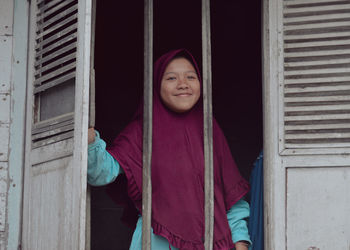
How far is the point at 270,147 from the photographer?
174 inches

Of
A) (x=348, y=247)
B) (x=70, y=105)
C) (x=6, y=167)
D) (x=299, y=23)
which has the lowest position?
(x=348, y=247)

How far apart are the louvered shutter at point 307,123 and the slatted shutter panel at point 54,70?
3.68 ft

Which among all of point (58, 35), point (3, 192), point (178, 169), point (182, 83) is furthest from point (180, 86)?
point (3, 192)

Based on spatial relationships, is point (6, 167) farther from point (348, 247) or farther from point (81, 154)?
point (348, 247)

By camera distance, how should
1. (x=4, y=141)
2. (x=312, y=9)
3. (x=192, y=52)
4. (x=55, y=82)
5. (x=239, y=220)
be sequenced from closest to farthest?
(x=55, y=82)
(x=312, y=9)
(x=4, y=141)
(x=239, y=220)
(x=192, y=52)

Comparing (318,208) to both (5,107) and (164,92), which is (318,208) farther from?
(5,107)

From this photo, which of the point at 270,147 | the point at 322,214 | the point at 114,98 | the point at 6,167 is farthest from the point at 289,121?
the point at 114,98

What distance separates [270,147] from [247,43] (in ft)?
6.71

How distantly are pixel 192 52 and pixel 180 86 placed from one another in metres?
1.34

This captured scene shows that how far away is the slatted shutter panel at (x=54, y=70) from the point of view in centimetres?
433

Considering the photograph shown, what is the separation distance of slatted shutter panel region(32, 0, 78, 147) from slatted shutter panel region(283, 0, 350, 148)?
4.04ft

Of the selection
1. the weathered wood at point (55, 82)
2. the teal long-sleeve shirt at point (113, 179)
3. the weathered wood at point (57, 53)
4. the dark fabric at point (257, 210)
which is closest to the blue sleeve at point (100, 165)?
the teal long-sleeve shirt at point (113, 179)

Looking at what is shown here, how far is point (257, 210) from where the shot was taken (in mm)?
4773

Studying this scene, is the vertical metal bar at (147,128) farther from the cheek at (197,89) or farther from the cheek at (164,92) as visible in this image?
the cheek at (197,89)
